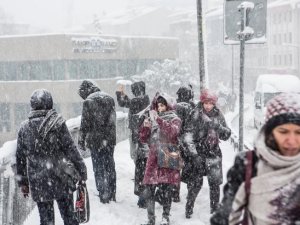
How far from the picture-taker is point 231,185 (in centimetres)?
256

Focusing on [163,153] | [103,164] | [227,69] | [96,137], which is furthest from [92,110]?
[227,69]

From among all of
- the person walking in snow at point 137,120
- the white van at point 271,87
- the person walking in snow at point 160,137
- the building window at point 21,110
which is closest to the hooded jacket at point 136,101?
the person walking in snow at point 137,120

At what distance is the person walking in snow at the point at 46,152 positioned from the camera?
454 cm

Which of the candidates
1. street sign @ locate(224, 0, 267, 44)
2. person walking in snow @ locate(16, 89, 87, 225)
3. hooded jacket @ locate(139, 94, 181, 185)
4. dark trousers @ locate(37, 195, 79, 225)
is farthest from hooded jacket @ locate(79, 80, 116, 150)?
street sign @ locate(224, 0, 267, 44)

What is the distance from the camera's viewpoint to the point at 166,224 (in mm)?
5816

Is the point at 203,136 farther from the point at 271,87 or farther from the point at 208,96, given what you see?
the point at 271,87

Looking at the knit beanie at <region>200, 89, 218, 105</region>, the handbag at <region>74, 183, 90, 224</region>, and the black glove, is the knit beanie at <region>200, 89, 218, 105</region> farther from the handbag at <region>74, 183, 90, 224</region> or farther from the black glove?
the handbag at <region>74, 183, 90, 224</region>

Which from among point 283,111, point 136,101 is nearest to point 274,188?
point 283,111

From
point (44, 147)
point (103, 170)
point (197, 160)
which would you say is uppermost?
point (44, 147)

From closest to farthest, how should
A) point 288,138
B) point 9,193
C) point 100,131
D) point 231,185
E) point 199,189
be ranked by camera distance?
point 288,138 < point 231,185 < point 9,193 < point 199,189 < point 100,131

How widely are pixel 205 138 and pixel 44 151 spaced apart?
2.16m

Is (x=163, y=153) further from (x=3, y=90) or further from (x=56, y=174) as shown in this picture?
(x=3, y=90)

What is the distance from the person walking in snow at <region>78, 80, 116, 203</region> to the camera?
639 cm

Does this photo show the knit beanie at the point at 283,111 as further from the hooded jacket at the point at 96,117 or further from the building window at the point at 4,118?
the building window at the point at 4,118
